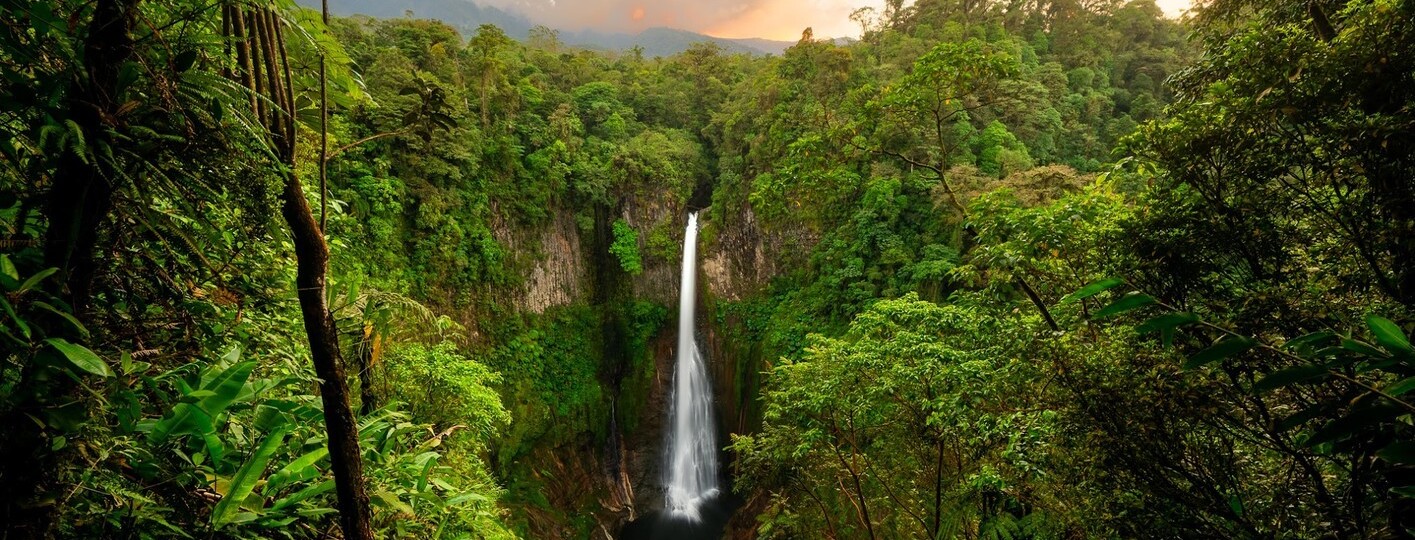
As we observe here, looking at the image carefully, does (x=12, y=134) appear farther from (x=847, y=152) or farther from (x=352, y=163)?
(x=352, y=163)

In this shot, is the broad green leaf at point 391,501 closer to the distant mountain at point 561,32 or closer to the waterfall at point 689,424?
the waterfall at point 689,424

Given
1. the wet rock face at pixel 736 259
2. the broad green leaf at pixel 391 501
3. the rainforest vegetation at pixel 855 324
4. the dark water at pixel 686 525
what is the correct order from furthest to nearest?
the wet rock face at pixel 736 259 < the dark water at pixel 686 525 < the broad green leaf at pixel 391 501 < the rainforest vegetation at pixel 855 324

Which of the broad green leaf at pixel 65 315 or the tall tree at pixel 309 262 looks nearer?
the broad green leaf at pixel 65 315

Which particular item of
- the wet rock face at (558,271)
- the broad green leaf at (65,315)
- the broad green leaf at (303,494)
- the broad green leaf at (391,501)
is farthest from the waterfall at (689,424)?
the broad green leaf at (65,315)

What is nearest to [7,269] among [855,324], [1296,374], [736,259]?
[1296,374]

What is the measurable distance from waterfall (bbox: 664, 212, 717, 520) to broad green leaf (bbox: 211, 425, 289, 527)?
13790 millimetres

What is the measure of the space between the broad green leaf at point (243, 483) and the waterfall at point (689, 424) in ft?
45.2

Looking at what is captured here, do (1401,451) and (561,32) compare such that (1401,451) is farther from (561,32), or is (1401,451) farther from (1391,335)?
(561,32)

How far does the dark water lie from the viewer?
13.4 meters

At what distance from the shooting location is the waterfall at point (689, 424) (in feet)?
49.2

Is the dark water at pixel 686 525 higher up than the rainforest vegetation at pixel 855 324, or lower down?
lower down

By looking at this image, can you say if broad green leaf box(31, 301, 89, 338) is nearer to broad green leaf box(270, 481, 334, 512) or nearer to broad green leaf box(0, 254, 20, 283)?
broad green leaf box(0, 254, 20, 283)

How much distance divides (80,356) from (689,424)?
599 inches

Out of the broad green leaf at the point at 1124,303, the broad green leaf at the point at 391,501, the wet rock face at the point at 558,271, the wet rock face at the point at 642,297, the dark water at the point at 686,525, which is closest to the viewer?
the broad green leaf at the point at 1124,303
